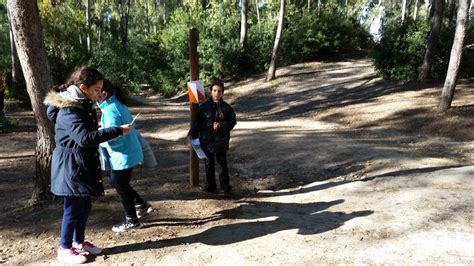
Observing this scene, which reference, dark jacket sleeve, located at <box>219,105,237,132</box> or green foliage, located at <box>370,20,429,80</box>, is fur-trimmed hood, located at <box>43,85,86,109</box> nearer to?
dark jacket sleeve, located at <box>219,105,237,132</box>

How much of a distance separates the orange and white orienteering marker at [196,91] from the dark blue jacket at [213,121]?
104 millimetres

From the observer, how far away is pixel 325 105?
1627cm

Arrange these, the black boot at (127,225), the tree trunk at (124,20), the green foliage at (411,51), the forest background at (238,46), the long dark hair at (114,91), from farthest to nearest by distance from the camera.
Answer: the tree trunk at (124,20), the forest background at (238,46), the green foliage at (411,51), the black boot at (127,225), the long dark hair at (114,91)

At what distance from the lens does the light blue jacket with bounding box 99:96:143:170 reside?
3.82 meters

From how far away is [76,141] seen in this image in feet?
10.6

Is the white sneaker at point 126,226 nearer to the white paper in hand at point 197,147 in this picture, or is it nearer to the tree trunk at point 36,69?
the tree trunk at point 36,69

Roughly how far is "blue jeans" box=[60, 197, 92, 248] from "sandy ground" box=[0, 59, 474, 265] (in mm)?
262

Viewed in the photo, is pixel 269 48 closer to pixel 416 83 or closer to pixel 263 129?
pixel 416 83

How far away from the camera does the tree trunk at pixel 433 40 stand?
46.7ft

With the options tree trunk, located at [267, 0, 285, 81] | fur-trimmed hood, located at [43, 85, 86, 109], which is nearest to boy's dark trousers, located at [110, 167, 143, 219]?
fur-trimmed hood, located at [43, 85, 86, 109]

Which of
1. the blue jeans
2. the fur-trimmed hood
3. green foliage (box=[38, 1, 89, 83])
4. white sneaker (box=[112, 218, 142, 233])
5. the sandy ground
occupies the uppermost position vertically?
green foliage (box=[38, 1, 89, 83])

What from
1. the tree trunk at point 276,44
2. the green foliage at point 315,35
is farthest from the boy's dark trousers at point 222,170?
the green foliage at point 315,35

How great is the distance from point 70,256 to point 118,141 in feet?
3.66

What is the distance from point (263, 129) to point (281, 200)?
19.5 feet
